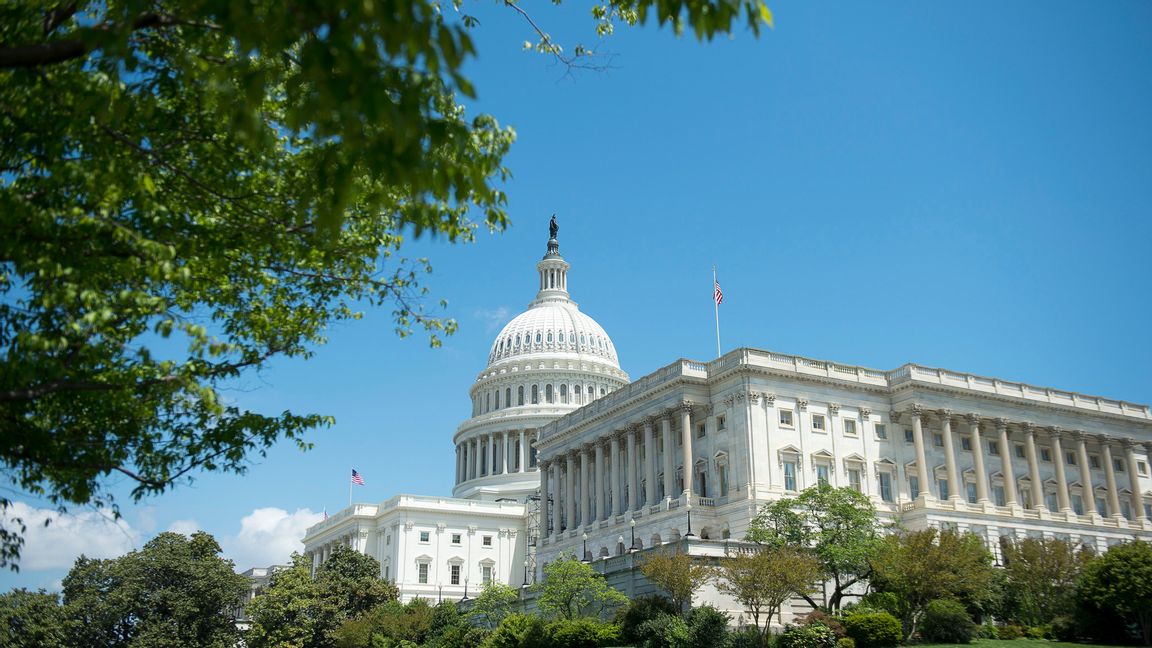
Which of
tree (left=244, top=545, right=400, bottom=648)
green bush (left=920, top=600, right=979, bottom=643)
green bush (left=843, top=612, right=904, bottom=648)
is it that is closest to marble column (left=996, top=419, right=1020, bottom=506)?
green bush (left=920, top=600, right=979, bottom=643)

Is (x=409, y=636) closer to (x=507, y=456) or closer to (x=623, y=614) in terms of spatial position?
(x=623, y=614)

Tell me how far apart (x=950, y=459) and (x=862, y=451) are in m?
6.54

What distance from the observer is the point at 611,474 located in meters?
85.3

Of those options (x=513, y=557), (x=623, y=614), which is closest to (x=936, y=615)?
(x=623, y=614)

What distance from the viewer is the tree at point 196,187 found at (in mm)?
9484

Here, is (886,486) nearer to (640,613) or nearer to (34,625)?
(640,613)

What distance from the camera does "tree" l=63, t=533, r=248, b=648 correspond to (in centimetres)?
7569

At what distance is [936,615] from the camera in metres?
45.1

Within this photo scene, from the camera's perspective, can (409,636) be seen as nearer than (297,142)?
No

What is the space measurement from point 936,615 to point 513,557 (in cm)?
7562

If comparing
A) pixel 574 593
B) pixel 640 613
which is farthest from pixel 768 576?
pixel 574 593

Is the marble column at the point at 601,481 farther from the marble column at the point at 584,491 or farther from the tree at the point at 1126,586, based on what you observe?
the tree at the point at 1126,586

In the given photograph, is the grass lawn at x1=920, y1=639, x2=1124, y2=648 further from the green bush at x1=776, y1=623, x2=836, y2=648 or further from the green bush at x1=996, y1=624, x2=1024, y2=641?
the green bush at x1=776, y1=623, x2=836, y2=648

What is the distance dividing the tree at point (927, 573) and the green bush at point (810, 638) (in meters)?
5.49
